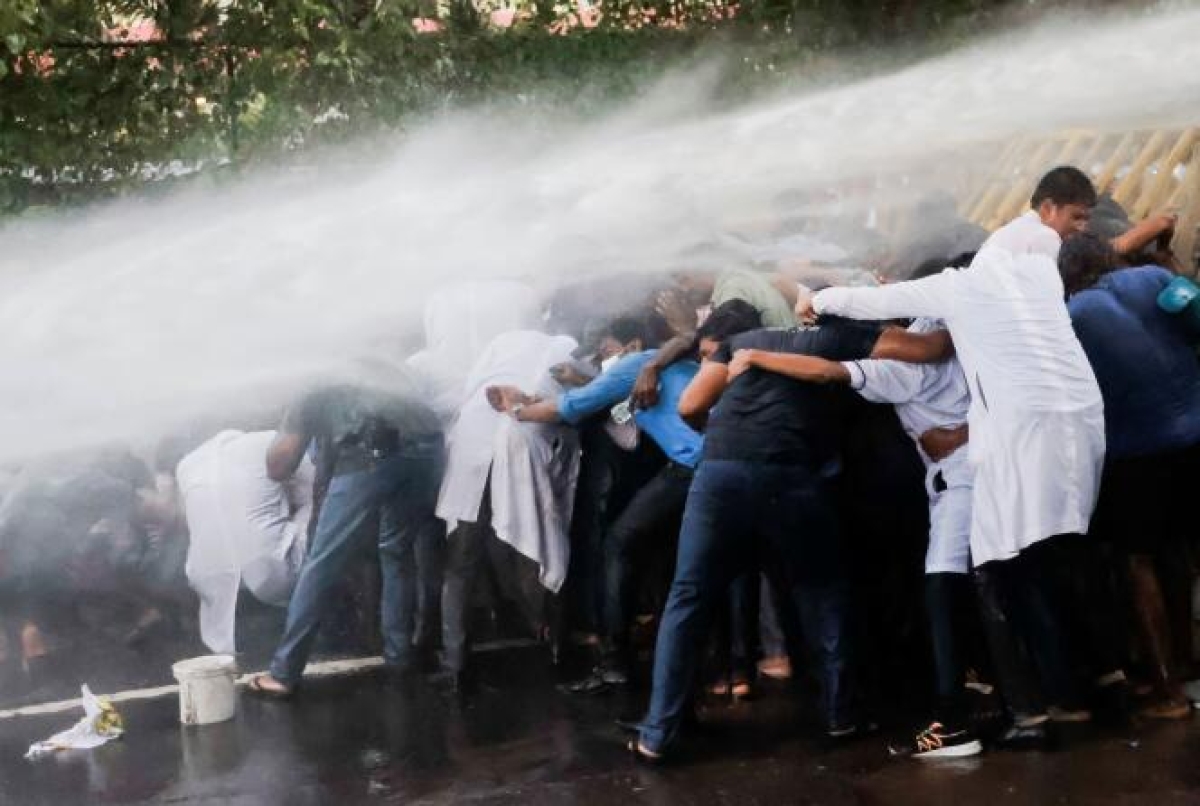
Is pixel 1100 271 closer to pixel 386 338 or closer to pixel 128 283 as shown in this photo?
pixel 386 338

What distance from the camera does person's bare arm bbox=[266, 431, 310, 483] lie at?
9617 mm

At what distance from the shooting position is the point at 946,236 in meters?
9.20

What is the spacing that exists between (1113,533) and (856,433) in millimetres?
1148

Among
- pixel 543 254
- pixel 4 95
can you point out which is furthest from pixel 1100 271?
pixel 4 95

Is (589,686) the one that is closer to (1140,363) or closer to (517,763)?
(517,763)

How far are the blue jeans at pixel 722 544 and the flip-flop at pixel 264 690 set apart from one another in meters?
2.29

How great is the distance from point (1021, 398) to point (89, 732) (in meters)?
4.45

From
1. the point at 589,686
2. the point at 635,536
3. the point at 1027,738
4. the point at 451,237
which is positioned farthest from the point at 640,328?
the point at 1027,738

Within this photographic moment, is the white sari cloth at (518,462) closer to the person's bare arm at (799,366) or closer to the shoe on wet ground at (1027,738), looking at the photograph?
the person's bare arm at (799,366)

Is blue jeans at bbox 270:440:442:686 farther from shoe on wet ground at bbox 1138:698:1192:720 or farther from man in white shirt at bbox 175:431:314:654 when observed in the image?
shoe on wet ground at bbox 1138:698:1192:720

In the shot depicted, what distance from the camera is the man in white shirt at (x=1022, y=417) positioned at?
7.17 meters

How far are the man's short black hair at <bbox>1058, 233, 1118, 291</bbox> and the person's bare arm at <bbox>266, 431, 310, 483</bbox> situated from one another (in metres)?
4.05

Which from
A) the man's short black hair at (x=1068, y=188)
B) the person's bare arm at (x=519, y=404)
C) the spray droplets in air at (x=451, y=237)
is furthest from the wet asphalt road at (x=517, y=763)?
the man's short black hair at (x=1068, y=188)

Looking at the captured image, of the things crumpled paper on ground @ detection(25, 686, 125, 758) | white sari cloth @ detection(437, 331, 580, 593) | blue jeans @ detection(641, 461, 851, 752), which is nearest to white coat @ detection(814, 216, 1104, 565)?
blue jeans @ detection(641, 461, 851, 752)
